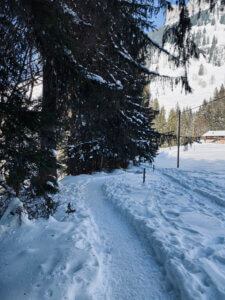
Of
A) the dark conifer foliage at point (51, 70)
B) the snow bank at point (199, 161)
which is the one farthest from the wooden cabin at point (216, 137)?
the dark conifer foliage at point (51, 70)

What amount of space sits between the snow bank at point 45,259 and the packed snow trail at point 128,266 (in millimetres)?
280

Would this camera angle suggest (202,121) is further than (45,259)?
Yes

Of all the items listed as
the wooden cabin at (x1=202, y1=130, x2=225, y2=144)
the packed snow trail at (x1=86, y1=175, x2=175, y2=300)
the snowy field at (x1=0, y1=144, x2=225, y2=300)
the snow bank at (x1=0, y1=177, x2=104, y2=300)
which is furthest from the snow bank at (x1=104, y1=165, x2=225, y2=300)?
the wooden cabin at (x1=202, y1=130, x2=225, y2=144)

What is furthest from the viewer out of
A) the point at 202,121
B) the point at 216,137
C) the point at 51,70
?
the point at 202,121

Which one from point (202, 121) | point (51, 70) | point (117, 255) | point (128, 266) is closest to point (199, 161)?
point (117, 255)

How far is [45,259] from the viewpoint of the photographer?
2.59 meters

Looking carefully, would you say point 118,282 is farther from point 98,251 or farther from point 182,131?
point 182,131

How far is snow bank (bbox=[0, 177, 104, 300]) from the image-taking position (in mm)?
2072

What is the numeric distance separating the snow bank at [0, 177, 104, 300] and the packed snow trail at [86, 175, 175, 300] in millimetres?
280

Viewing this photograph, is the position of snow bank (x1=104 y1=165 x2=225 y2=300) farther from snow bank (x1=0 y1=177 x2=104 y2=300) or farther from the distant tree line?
the distant tree line

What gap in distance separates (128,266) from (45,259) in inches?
55.1

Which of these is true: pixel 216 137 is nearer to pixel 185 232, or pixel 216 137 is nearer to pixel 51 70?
pixel 185 232

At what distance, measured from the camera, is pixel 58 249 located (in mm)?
2850

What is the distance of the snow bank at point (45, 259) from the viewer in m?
2.07
